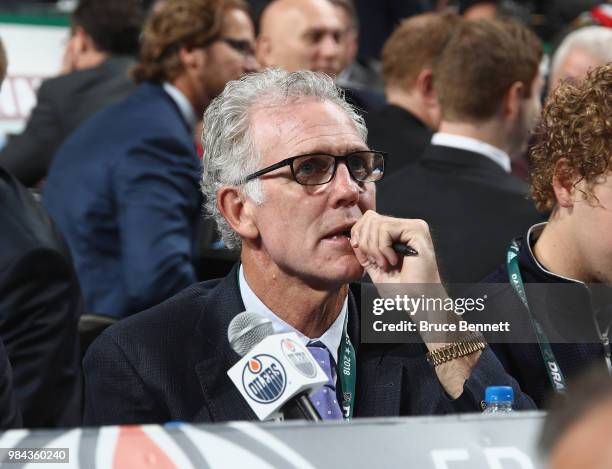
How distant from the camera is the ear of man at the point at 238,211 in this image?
2.82 m

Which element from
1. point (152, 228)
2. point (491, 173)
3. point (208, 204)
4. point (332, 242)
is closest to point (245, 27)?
point (152, 228)

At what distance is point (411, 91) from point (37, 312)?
92.6 inches

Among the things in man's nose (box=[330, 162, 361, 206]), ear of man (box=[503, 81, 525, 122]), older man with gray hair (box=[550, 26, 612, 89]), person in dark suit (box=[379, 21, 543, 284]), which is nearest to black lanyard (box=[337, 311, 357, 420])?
man's nose (box=[330, 162, 361, 206])

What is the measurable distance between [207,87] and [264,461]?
3896mm

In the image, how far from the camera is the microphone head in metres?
2.48

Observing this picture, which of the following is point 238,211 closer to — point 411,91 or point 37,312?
point 37,312

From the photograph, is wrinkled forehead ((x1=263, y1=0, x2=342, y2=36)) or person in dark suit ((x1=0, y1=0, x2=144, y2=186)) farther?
wrinkled forehead ((x1=263, y1=0, x2=342, y2=36))

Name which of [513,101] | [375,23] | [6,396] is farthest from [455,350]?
[375,23]

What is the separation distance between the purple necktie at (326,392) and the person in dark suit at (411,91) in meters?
2.46

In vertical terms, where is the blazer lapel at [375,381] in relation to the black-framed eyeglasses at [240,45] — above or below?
above

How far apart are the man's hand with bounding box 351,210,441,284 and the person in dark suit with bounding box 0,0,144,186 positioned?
369 centimetres

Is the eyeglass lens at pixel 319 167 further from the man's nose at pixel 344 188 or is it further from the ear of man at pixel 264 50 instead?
the ear of man at pixel 264 50

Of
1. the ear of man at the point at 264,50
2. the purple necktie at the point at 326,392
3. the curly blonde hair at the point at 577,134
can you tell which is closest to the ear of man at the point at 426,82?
the ear of man at the point at 264,50

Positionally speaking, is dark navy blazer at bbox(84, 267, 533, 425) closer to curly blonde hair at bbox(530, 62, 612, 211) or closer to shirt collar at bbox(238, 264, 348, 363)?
shirt collar at bbox(238, 264, 348, 363)
